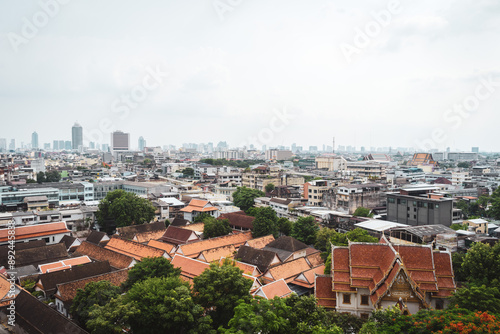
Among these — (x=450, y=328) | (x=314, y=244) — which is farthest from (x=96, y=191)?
(x=450, y=328)

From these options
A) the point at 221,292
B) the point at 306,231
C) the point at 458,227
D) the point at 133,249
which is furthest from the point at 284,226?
the point at 221,292

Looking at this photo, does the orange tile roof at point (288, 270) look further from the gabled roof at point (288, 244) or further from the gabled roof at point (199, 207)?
the gabled roof at point (199, 207)

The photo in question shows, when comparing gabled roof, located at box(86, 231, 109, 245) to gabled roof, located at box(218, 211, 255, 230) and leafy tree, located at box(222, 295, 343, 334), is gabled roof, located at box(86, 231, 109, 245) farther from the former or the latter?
leafy tree, located at box(222, 295, 343, 334)

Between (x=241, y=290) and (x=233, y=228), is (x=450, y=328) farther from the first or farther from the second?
(x=233, y=228)

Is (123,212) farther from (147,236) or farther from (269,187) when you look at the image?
(269,187)

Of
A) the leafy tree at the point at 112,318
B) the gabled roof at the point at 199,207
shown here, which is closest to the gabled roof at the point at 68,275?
the leafy tree at the point at 112,318
